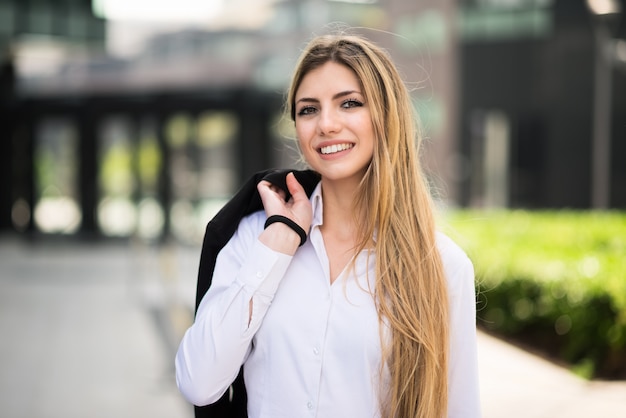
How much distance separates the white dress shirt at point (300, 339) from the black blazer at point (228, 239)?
8 centimetres

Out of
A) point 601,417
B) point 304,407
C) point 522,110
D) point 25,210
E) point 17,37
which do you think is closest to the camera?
point 304,407

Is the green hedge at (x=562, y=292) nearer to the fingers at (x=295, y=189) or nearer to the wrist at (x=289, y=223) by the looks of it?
the fingers at (x=295, y=189)

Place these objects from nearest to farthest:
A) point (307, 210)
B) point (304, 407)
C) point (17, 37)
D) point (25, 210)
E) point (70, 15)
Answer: point (304, 407) < point (307, 210) < point (17, 37) < point (70, 15) < point (25, 210)

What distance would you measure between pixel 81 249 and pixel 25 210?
100 inches

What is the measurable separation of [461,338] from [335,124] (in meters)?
0.70

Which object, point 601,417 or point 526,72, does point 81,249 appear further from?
point 601,417

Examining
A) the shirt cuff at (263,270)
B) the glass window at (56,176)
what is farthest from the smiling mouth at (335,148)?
the glass window at (56,176)

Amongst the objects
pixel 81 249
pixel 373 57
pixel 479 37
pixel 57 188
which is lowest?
pixel 81 249

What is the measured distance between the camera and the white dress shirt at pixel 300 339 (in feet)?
6.39

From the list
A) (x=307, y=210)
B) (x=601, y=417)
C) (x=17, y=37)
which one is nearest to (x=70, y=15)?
(x=17, y=37)

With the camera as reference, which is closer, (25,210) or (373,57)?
(373,57)

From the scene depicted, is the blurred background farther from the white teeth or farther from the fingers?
the white teeth

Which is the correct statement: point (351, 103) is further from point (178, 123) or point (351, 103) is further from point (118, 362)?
point (178, 123)

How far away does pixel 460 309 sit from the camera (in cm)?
202
